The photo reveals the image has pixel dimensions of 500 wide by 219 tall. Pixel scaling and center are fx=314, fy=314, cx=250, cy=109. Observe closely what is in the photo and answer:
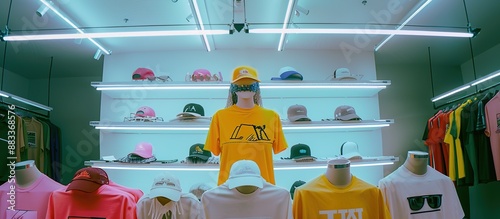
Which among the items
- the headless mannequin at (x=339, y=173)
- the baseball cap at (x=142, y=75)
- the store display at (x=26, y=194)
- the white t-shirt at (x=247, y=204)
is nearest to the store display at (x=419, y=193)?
the headless mannequin at (x=339, y=173)

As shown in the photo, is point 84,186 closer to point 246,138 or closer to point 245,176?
point 245,176

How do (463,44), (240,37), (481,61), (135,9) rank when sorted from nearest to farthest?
(135,9) → (240,37) → (463,44) → (481,61)

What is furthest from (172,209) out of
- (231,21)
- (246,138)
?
(231,21)

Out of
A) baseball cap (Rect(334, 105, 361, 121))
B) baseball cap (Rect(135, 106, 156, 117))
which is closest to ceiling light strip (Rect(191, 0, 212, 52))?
baseball cap (Rect(135, 106, 156, 117))

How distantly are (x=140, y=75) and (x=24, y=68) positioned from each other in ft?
9.03

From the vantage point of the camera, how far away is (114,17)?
11.3ft

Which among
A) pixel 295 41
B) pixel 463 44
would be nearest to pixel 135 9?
pixel 295 41

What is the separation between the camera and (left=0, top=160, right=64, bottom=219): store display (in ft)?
6.35

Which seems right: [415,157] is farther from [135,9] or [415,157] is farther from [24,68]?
[24,68]

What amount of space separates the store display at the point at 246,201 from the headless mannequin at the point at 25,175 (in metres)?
1.16

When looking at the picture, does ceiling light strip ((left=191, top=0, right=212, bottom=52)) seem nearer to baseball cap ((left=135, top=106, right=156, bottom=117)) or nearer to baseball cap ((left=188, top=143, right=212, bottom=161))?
baseball cap ((left=135, top=106, right=156, bottom=117))

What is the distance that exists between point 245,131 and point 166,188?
836 millimetres

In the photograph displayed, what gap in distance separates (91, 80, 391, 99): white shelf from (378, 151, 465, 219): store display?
1.62 metres

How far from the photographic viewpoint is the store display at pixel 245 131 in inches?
91.5
